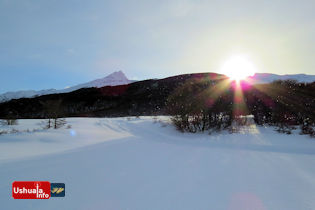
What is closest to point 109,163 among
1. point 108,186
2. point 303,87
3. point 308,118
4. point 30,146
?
point 108,186

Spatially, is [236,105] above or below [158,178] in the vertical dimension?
above

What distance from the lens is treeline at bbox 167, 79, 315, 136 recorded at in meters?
6.93

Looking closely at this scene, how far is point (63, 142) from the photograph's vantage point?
193 inches

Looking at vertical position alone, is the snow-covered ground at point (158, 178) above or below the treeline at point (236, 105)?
below

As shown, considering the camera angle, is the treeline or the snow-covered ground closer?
the snow-covered ground

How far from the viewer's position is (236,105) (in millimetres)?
7457

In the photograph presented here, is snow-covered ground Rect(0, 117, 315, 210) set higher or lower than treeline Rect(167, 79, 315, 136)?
lower

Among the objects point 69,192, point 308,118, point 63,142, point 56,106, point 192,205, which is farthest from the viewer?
point 56,106

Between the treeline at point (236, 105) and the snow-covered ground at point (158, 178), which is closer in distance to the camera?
the snow-covered ground at point (158, 178)

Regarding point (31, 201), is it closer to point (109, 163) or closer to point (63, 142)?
point (109, 163)

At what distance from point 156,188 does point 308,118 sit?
322 inches

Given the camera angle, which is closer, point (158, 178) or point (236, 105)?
point (158, 178)

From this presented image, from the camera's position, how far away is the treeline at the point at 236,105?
22.7 ft

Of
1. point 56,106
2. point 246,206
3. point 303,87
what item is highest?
point 303,87
